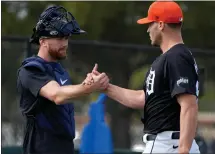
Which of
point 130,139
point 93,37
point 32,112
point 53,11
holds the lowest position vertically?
point 130,139

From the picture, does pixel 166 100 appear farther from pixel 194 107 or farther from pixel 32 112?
pixel 32 112

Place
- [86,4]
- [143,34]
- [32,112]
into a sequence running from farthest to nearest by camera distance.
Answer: [143,34] → [86,4] → [32,112]

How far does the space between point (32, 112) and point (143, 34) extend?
12.5 m

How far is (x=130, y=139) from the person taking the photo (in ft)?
45.4

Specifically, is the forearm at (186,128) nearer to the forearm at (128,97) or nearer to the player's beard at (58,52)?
the forearm at (128,97)

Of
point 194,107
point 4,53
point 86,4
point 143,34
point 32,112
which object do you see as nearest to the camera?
point 194,107

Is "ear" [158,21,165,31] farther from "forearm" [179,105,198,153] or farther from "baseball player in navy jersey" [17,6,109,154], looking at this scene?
"forearm" [179,105,198,153]

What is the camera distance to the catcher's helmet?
5625 mm

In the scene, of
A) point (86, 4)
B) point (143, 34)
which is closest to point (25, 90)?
point (86, 4)

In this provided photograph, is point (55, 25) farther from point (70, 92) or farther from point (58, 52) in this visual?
point (70, 92)

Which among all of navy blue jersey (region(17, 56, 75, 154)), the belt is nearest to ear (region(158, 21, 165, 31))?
the belt

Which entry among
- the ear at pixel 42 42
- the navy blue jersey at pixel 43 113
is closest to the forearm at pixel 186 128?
the navy blue jersey at pixel 43 113

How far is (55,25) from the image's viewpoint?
563cm

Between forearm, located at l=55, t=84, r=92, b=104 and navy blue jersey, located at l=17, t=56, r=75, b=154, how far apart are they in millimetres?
194
